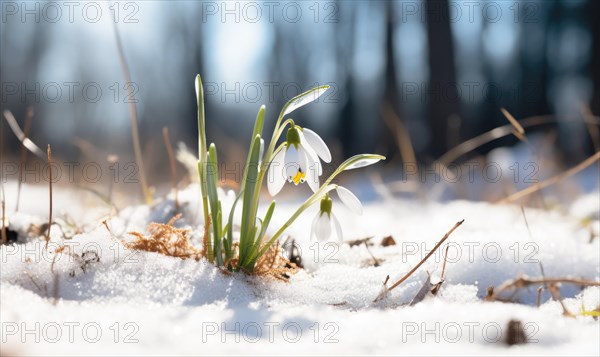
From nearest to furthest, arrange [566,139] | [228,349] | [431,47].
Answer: [228,349] < [431,47] < [566,139]

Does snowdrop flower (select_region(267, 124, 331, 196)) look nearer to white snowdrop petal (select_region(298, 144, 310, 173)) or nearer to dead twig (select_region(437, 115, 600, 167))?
white snowdrop petal (select_region(298, 144, 310, 173))

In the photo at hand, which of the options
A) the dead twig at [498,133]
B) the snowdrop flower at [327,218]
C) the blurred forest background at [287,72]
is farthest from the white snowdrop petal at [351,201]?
the blurred forest background at [287,72]

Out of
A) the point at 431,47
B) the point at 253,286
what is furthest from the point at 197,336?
the point at 431,47

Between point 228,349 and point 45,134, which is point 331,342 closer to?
point 228,349

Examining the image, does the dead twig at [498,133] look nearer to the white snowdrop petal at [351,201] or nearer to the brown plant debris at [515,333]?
the white snowdrop petal at [351,201]

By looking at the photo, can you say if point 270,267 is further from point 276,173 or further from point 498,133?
point 498,133

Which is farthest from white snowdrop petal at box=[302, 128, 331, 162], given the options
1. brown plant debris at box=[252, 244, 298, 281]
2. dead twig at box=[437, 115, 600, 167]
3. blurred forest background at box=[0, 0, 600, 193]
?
blurred forest background at box=[0, 0, 600, 193]
